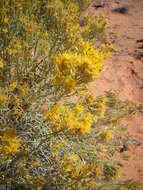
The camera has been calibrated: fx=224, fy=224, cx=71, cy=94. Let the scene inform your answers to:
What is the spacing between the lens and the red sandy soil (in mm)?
3242

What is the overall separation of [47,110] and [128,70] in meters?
3.03

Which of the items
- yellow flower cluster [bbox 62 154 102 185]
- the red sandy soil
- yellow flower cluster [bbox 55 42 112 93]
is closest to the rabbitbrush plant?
yellow flower cluster [bbox 62 154 102 185]

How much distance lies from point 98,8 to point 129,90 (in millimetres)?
4468

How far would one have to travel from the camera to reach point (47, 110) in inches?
83.8

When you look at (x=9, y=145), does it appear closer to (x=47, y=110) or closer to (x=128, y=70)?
(x=47, y=110)

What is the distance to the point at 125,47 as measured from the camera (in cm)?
545

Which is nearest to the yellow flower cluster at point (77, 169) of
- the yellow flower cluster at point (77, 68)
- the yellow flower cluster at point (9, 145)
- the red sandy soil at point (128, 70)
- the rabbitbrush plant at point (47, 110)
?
the rabbitbrush plant at point (47, 110)

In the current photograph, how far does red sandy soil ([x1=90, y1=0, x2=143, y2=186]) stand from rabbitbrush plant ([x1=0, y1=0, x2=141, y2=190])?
0.76 meters

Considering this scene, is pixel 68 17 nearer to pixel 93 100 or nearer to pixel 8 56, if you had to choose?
pixel 8 56

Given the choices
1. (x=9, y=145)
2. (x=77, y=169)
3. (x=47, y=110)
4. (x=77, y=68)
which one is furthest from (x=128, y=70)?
(x=9, y=145)

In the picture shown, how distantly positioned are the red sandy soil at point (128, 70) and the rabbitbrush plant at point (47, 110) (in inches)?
30.0

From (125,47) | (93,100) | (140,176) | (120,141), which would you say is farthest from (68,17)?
(125,47)

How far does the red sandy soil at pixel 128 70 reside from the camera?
128 inches

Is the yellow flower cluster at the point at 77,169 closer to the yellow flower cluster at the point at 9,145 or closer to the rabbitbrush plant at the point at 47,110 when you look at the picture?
the rabbitbrush plant at the point at 47,110
